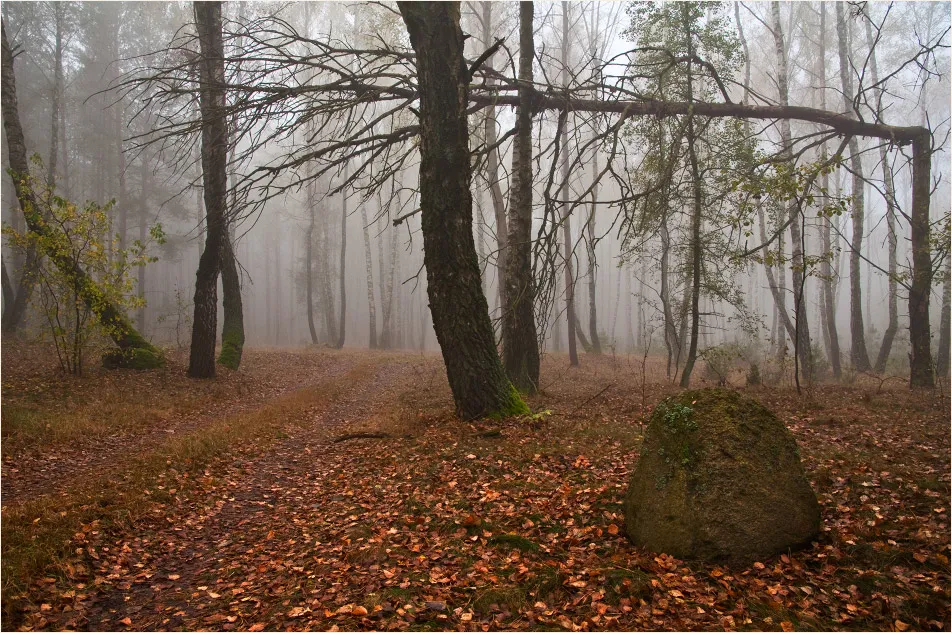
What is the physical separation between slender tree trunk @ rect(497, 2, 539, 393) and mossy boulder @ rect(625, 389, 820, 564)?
5.41m

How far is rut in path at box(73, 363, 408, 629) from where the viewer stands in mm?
3627

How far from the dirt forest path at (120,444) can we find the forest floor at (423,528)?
48 mm

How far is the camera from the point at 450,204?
7465 millimetres

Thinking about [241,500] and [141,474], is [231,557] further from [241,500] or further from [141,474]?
[141,474]

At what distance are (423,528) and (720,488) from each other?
2532 mm

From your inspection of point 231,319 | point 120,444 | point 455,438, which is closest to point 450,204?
point 455,438

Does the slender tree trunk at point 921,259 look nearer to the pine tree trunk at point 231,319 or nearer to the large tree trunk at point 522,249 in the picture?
the large tree trunk at point 522,249

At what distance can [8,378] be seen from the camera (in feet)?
31.2

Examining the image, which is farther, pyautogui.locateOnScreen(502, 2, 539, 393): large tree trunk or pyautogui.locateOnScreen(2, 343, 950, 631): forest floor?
pyautogui.locateOnScreen(502, 2, 539, 393): large tree trunk

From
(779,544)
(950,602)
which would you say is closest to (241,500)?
(779,544)

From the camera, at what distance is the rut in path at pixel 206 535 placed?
11.9 ft

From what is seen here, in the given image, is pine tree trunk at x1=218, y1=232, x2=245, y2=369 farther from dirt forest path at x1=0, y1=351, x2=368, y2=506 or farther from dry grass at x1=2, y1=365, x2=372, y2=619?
dry grass at x1=2, y1=365, x2=372, y2=619

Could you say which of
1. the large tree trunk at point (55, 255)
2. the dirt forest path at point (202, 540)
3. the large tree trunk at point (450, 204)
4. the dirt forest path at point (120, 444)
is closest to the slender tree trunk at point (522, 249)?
the large tree trunk at point (450, 204)

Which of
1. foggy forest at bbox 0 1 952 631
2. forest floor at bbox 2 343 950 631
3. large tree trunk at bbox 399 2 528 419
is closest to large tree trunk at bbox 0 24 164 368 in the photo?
foggy forest at bbox 0 1 952 631
